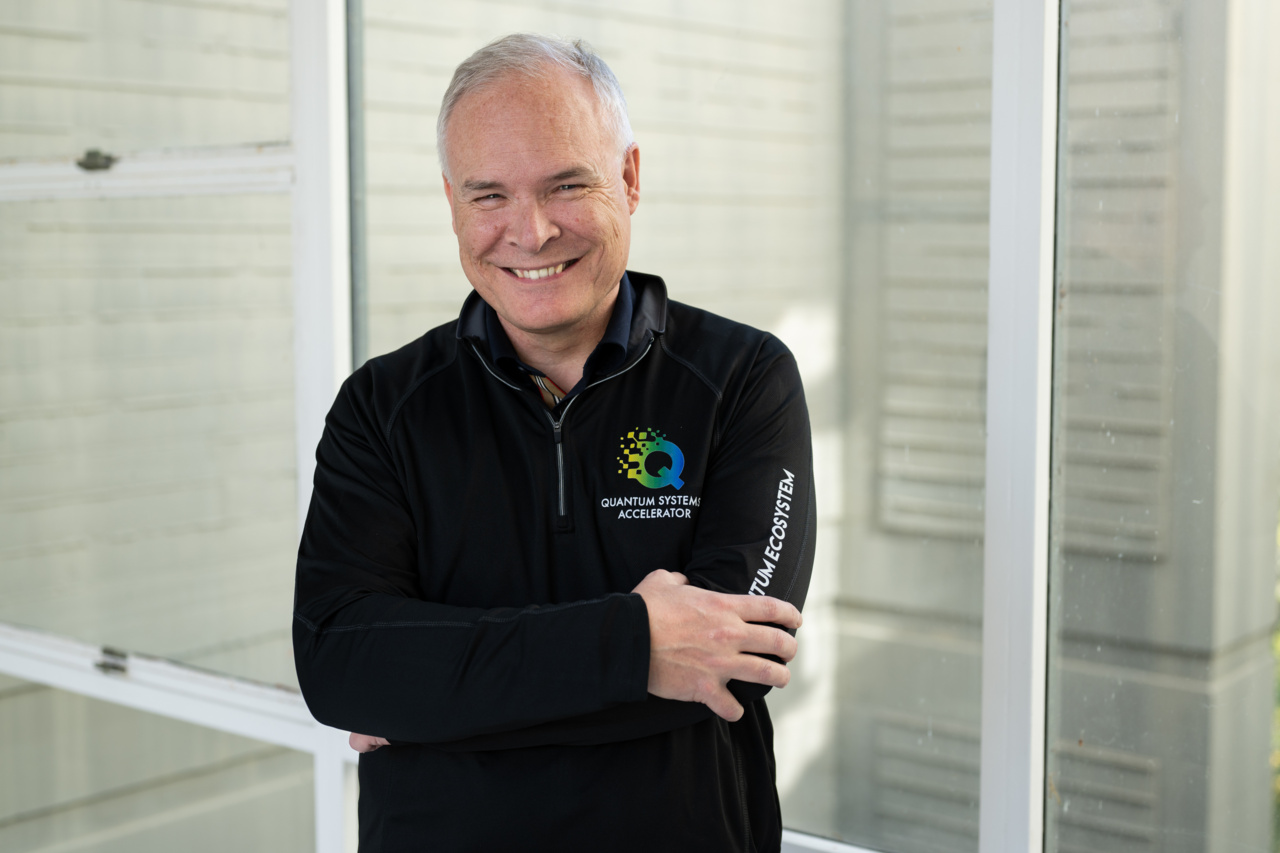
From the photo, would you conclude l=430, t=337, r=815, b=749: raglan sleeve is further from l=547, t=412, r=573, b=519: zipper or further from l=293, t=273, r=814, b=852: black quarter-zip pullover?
l=547, t=412, r=573, b=519: zipper

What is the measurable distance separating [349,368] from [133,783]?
129 cm

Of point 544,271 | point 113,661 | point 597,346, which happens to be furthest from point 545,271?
point 113,661

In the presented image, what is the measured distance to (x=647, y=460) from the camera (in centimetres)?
140

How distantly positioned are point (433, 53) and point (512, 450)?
104 centimetres

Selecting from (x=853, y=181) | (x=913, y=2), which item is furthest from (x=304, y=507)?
(x=913, y=2)

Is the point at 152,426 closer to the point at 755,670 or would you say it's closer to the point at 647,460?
the point at 647,460

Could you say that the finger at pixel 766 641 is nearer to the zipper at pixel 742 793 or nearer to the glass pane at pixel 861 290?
the zipper at pixel 742 793

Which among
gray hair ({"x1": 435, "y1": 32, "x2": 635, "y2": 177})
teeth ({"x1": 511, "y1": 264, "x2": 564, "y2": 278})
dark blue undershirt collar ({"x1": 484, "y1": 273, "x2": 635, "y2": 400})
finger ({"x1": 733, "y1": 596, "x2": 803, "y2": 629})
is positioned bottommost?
finger ({"x1": 733, "y1": 596, "x2": 803, "y2": 629})

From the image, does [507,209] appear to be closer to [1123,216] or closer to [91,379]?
[1123,216]

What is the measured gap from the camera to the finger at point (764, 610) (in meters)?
1.29

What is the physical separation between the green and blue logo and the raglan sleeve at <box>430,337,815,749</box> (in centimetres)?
4

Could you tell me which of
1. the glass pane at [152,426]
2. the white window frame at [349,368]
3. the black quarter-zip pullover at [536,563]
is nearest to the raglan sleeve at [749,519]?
the black quarter-zip pullover at [536,563]

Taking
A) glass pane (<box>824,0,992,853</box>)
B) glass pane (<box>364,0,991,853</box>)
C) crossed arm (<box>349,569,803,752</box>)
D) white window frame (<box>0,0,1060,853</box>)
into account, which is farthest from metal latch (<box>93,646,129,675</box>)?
crossed arm (<box>349,569,803,752</box>)

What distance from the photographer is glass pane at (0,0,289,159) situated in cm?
225
